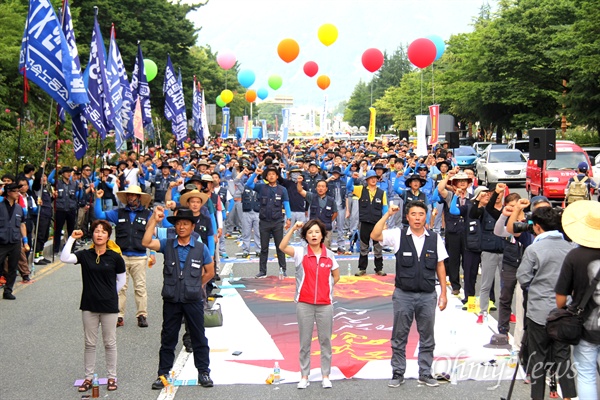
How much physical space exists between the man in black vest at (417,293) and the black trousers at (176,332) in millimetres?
1904

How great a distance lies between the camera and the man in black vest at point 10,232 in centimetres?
1291

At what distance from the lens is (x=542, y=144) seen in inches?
595

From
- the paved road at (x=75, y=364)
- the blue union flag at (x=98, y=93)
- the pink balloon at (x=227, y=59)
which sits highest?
the pink balloon at (x=227, y=59)

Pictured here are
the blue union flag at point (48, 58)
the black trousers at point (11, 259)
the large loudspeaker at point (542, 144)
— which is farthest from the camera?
the blue union flag at point (48, 58)

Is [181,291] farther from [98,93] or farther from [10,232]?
[98,93]

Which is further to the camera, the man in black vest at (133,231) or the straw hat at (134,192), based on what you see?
the man in black vest at (133,231)

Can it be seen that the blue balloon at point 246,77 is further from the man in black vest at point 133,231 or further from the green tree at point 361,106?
the green tree at point 361,106

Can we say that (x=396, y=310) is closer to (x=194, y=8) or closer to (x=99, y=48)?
(x=99, y=48)

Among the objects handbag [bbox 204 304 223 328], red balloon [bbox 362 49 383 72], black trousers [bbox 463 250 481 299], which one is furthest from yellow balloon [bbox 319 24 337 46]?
handbag [bbox 204 304 223 328]

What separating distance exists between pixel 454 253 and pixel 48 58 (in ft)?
27.0

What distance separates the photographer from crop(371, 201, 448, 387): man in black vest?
8.31 metres

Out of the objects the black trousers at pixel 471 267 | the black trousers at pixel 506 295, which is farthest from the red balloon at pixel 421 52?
the black trousers at pixel 506 295

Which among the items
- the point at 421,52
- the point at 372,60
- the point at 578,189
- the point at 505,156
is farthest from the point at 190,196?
the point at 372,60

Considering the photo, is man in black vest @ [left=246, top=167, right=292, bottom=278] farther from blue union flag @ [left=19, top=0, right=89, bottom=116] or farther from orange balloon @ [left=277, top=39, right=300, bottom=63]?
orange balloon @ [left=277, top=39, right=300, bottom=63]
